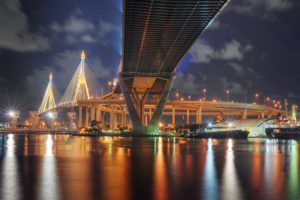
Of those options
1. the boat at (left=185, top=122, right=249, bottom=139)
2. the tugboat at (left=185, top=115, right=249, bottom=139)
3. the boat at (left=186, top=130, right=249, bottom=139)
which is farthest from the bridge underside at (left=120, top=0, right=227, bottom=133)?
the boat at (left=186, top=130, right=249, bottom=139)

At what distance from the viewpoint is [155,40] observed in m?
57.6

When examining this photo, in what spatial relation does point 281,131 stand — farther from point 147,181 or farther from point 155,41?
point 147,181

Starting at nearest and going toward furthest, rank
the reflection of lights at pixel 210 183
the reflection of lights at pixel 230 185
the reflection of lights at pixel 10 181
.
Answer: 1. the reflection of lights at pixel 10 181
2. the reflection of lights at pixel 230 185
3. the reflection of lights at pixel 210 183

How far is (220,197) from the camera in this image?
33.8ft

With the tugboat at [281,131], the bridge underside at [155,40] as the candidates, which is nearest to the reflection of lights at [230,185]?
the bridge underside at [155,40]

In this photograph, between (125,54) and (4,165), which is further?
(125,54)

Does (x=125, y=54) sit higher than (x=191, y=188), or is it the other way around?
(x=125, y=54)

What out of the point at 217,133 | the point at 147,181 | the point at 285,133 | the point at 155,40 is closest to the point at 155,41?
the point at 155,40

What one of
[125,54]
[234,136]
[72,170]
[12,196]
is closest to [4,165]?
[72,170]

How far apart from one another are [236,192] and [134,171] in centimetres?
572

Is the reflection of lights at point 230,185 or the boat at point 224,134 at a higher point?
the reflection of lights at point 230,185

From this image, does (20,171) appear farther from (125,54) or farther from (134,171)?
(125,54)

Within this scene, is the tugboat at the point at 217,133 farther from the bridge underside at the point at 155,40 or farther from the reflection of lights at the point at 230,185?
the reflection of lights at the point at 230,185

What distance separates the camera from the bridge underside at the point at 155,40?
44.4 m
